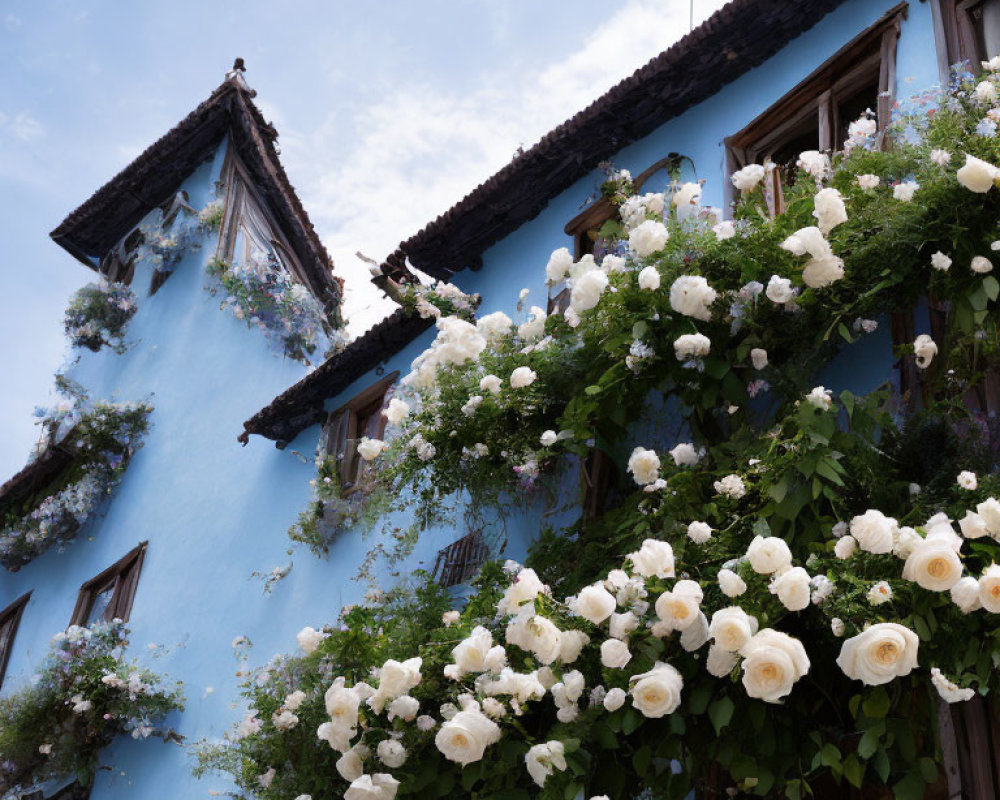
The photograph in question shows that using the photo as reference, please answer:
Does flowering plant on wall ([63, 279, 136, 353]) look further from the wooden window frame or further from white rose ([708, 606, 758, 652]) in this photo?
white rose ([708, 606, 758, 652])

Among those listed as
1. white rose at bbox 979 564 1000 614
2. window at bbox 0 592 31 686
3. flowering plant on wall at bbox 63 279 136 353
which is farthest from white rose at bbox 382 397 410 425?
flowering plant on wall at bbox 63 279 136 353

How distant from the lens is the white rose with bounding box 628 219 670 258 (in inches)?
221

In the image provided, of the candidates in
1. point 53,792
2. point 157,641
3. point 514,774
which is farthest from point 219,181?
point 514,774

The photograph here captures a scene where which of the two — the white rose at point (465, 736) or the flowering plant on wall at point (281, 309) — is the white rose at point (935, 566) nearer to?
the white rose at point (465, 736)

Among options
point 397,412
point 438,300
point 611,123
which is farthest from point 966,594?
point 438,300

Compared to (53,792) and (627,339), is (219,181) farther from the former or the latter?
(627,339)

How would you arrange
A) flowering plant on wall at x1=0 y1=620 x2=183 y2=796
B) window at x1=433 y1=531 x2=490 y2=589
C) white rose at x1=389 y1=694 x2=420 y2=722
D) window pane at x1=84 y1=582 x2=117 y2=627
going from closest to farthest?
white rose at x1=389 y1=694 x2=420 y2=722, window at x1=433 y1=531 x2=490 y2=589, flowering plant on wall at x1=0 y1=620 x2=183 y2=796, window pane at x1=84 y1=582 x2=117 y2=627

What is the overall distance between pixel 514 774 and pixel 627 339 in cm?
217

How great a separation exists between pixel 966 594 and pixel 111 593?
9888mm

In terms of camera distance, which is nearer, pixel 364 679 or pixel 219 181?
pixel 364 679

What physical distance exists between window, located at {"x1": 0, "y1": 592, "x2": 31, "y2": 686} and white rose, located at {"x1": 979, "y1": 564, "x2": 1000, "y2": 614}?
11.9 metres

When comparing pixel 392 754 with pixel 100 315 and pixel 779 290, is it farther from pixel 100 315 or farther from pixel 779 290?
pixel 100 315

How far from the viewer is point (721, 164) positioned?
746 centimetres

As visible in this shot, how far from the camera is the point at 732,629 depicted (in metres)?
4.04
